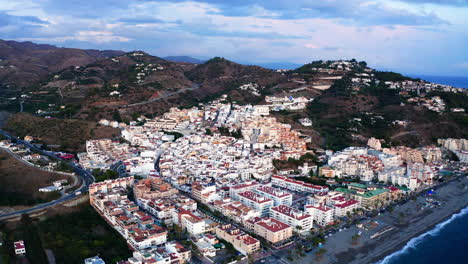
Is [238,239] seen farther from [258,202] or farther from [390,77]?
[390,77]

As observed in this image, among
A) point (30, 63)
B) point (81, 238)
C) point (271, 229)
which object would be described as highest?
point (30, 63)

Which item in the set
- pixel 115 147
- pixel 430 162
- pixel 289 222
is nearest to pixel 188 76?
pixel 115 147

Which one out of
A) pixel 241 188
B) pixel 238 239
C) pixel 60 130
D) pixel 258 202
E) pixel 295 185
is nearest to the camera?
pixel 238 239

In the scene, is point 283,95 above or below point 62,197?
above

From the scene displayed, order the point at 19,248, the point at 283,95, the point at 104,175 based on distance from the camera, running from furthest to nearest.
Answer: the point at 283,95
the point at 104,175
the point at 19,248

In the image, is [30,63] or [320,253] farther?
[30,63]

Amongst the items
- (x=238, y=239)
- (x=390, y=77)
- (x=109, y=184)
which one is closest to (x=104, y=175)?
(x=109, y=184)
